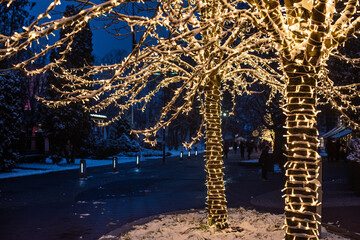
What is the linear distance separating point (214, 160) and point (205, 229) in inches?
51.5

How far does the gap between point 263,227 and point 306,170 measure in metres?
3.30

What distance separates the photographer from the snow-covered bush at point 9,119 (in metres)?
22.9

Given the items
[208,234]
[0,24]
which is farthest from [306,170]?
[0,24]

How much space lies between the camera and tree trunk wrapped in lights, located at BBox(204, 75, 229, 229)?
23.2 ft

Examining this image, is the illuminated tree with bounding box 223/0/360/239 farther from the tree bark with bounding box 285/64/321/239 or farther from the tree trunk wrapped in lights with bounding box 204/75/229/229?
the tree trunk wrapped in lights with bounding box 204/75/229/229

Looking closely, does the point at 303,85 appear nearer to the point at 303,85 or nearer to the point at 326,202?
the point at 303,85

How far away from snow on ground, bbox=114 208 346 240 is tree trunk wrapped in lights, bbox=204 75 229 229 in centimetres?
29

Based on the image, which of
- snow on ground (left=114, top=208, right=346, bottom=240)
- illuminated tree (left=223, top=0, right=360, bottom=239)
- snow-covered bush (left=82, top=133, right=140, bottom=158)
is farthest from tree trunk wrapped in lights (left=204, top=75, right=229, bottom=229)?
snow-covered bush (left=82, top=133, right=140, bottom=158)

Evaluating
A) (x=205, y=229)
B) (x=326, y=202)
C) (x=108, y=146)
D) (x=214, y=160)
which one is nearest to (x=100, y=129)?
(x=108, y=146)

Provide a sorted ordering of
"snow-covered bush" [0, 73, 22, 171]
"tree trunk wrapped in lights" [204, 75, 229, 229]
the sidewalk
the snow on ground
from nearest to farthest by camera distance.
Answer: the snow on ground, "tree trunk wrapped in lights" [204, 75, 229, 229], the sidewalk, "snow-covered bush" [0, 73, 22, 171]

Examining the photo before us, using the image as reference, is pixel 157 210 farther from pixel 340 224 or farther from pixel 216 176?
pixel 340 224

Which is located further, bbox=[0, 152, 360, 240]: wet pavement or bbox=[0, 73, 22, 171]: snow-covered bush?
bbox=[0, 73, 22, 171]: snow-covered bush

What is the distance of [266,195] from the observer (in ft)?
42.4

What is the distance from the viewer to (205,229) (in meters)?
6.93
